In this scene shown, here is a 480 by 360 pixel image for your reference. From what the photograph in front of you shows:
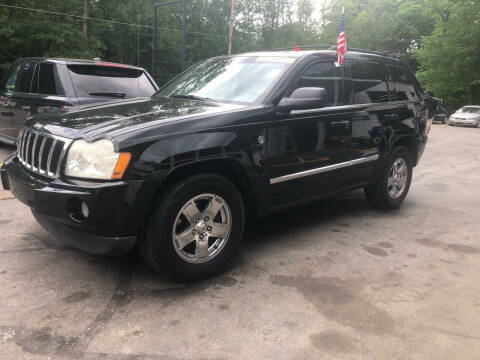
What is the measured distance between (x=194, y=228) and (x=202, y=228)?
7 centimetres

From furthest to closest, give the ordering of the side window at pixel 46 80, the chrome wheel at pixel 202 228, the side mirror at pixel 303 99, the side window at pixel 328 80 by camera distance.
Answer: the side window at pixel 46 80 → the side window at pixel 328 80 → the side mirror at pixel 303 99 → the chrome wheel at pixel 202 228

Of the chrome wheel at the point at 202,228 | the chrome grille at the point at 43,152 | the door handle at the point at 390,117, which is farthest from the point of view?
the door handle at the point at 390,117

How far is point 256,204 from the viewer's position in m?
3.47

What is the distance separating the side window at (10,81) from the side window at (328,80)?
553 centimetres

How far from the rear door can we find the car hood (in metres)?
1.53

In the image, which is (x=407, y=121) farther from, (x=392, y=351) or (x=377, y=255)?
(x=392, y=351)

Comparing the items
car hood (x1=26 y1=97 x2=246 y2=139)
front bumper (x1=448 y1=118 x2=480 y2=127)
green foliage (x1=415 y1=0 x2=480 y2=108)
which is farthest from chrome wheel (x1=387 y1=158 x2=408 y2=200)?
green foliage (x1=415 y1=0 x2=480 y2=108)

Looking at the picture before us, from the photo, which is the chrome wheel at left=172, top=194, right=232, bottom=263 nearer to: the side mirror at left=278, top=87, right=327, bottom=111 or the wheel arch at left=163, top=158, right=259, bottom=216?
the wheel arch at left=163, top=158, right=259, bottom=216

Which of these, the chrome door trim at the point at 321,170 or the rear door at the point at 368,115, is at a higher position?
the rear door at the point at 368,115

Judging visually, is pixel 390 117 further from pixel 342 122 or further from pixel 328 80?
pixel 328 80

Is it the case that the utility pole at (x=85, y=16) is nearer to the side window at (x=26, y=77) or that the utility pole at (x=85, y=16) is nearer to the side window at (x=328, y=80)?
the side window at (x=26, y=77)

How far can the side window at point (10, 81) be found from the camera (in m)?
7.22

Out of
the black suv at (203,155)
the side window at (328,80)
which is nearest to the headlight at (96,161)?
the black suv at (203,155)

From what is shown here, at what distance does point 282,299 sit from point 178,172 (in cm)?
114
